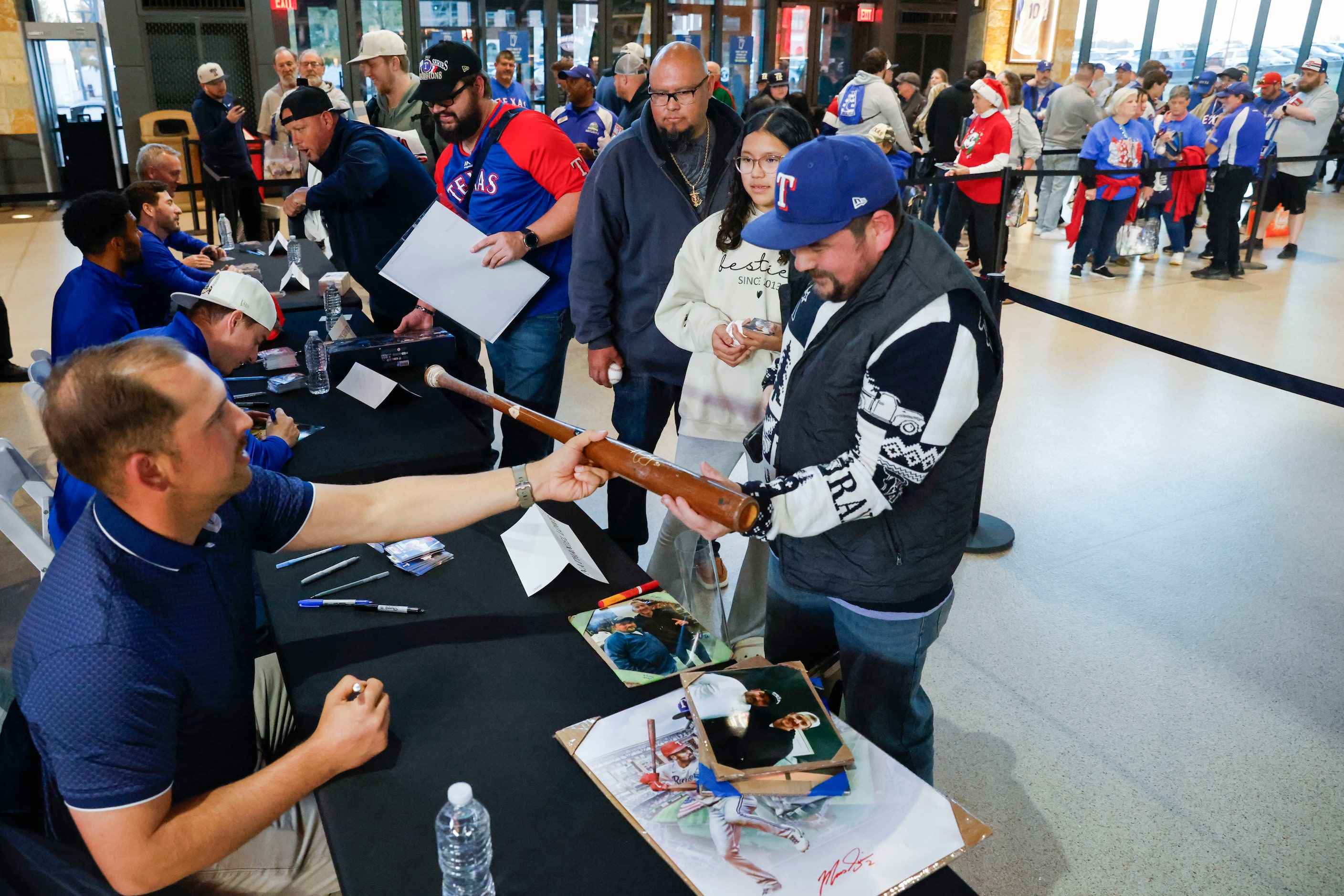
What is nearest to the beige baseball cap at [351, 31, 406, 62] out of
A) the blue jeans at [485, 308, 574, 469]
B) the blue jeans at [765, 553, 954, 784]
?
the blue jeans at [485, 308, 574, 469]

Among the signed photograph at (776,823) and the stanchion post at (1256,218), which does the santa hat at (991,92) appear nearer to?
the stanchion post at (1256,218)

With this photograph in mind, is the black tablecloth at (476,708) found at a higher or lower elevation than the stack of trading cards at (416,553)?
lower

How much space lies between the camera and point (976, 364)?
1417mm

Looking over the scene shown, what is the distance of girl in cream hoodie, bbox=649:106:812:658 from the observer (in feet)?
7.15

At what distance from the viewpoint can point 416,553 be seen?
182 centimetres

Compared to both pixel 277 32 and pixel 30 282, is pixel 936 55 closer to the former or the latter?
pixel 277 32

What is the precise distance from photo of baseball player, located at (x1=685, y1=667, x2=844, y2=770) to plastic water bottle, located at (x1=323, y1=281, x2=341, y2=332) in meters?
2.54

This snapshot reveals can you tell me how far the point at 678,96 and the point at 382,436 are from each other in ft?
3.93

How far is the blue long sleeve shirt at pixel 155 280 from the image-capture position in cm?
349

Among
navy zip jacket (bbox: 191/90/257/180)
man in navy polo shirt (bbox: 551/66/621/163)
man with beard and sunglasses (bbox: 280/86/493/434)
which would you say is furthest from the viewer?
navy zip jacket (bbox: 191/90/257/180)

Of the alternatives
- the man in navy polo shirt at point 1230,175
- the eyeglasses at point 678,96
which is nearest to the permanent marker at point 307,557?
the eyeglasses at point 678,96

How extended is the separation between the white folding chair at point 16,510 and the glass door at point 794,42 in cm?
1176

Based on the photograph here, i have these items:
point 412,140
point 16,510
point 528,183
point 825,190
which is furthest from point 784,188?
point 412,140
